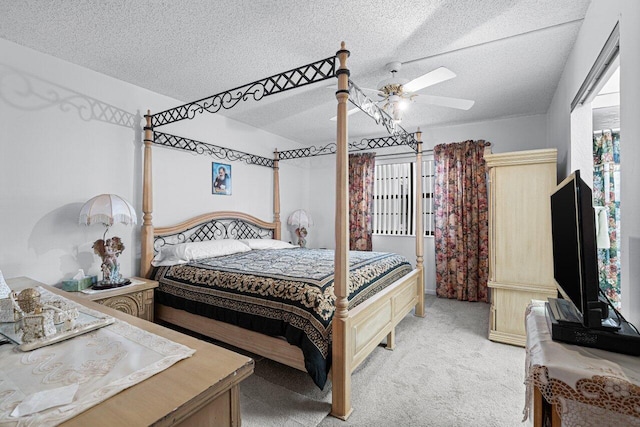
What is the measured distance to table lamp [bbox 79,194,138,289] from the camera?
2.62 metres

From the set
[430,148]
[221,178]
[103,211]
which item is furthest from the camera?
[430,148]

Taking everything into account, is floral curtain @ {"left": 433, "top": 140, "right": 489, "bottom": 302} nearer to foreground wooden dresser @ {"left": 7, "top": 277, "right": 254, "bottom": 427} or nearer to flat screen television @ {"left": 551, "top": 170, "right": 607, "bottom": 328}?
flat screen television @ {"left": 551, "top": 170, "right": 607, "bottom": 328}

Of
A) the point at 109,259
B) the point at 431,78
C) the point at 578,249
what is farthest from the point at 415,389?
the point at 109,259

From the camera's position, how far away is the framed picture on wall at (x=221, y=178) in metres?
4.21

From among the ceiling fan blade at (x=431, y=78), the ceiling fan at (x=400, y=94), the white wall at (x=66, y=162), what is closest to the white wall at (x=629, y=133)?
Answer: the ceiling fan blade at (x=431, y=78)

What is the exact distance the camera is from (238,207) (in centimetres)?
460

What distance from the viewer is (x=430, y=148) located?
16.4 ft

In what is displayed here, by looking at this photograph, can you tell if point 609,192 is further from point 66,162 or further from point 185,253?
point 66,162

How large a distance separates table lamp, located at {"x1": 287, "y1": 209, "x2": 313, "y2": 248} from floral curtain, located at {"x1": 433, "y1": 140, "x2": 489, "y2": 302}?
7.35 ft

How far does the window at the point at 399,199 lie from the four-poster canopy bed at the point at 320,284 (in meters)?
1.29

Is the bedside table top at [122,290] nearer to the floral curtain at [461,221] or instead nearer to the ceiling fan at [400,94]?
the ceiling fan at [400,94]

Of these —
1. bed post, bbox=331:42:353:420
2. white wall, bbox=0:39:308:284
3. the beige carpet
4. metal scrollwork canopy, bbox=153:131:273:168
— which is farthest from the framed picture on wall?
bed post, bbox=331:42:353:420

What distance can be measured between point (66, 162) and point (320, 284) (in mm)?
2633

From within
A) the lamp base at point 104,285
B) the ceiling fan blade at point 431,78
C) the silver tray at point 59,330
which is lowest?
the lamp base at point 104,285
